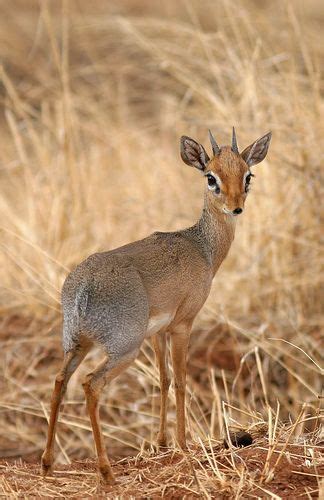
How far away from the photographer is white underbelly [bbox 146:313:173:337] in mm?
4332

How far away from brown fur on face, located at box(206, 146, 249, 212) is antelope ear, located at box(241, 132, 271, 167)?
17cm

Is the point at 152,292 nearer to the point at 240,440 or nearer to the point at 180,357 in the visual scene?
the point at 180,357

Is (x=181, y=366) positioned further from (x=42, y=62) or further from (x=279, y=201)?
(x=42, y=62)

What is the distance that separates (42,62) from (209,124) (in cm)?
913

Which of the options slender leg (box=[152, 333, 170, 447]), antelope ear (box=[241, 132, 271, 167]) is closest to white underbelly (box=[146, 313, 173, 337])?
slender leg (box=[152, 333, 170, 447])

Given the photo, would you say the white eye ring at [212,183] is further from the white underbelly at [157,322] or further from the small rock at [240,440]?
the small rock at [240,440]

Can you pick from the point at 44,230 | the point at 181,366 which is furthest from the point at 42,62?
the point at 181,366

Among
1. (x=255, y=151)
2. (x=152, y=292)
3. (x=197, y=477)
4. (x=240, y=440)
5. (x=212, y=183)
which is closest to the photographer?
(x=197, y=477)

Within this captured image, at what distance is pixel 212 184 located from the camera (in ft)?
15.8

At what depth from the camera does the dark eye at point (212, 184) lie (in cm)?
477

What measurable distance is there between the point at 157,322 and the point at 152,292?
0.15 m

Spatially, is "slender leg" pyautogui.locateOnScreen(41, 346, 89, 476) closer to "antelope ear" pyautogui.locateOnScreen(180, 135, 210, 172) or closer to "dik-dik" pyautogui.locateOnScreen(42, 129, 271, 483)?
"dik-dik" pyautogui.locateOnScreen(42, 129, 271, 483)

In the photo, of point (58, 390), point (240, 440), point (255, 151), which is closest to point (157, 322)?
point (58, 390)

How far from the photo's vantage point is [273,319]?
7.62 meters
